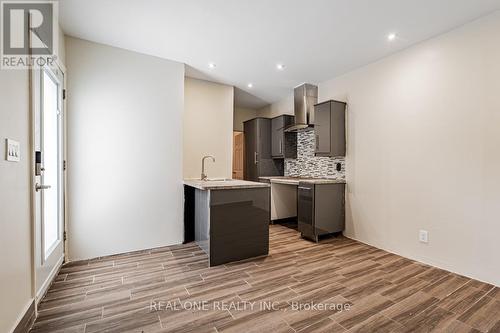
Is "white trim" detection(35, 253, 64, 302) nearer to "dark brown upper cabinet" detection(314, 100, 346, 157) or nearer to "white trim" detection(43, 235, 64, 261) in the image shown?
"white trim" detection(43, 235, 64, 261)

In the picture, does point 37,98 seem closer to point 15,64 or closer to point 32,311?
point 15,64

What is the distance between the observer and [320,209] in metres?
3.47

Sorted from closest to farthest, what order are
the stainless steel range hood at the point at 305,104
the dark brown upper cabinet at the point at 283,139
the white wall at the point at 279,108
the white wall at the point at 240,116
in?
1. the stainless steel range hood at the point at 305,104
2. the dark brown upper cabinet at the point at 283,139
3. the white wall at the point at 279,108
4. the white wall at the point at 240,116

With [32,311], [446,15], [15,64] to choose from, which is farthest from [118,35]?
[446,15]

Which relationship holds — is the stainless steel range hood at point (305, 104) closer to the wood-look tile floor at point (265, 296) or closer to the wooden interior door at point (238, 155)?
the wooden interior door at point (238, 155)

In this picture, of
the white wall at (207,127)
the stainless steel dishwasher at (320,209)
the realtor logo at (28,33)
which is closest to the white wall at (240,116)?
the white wall at (207,127)

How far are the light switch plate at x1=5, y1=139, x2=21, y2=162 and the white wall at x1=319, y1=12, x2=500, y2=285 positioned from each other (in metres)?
3.80

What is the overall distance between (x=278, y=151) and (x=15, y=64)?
161 inches

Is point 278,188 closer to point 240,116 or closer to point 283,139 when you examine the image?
point 283,139

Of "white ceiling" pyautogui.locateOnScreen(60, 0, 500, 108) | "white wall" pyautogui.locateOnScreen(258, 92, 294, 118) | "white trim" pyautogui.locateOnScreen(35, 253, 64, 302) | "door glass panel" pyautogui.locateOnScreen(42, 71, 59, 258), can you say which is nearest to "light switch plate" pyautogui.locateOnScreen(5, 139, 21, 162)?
"door glass panel" pyautogui.locateOnScreen(42, 71, 59, 258)

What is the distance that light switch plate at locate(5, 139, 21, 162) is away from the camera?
1370 millimetres

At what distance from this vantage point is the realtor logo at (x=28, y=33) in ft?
4.68

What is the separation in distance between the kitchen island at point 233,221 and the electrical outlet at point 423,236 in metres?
1.89

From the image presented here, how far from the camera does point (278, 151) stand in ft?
16.2
